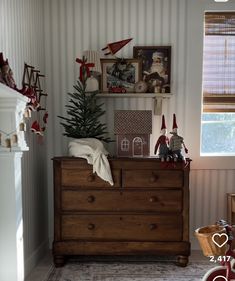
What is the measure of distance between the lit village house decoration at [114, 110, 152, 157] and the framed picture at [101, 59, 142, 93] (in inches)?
14.6

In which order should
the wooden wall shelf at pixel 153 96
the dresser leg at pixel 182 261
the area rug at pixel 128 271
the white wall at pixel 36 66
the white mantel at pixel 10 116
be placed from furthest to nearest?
the wooden wall shelf at pixel 153 96 → the dresser leg at pixel 182 261 → the area rug at pixel 128 271 → the white wall at pixel 36 66 → the white mantel at pixel 10 116

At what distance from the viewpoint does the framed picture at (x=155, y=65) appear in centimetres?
268

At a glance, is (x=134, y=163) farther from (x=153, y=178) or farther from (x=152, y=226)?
(x=152, y=226)

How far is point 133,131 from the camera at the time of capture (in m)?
2.41

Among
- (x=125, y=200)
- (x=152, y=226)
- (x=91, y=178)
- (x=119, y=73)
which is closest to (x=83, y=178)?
(x=91, y=178)

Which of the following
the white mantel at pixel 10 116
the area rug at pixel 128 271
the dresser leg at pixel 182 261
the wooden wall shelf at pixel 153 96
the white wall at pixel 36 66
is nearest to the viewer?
the white mantel at pixel 10 116

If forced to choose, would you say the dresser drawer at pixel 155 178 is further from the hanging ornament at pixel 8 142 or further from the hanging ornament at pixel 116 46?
the hanging ornament at pixel 116 46

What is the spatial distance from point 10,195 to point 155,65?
5.70 feet

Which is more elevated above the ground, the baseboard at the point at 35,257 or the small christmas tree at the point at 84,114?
the small christmas tree at the point at 84,114

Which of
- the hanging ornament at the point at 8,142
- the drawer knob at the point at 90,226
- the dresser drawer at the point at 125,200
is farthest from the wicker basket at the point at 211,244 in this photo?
the hanging ornament at the point at 8,142

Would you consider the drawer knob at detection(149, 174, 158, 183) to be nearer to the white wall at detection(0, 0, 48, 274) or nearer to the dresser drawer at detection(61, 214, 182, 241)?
the dresser drawer at detection(61, 214, 182, 241)

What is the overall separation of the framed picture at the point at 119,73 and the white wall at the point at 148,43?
105mm

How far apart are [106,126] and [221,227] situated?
1.46 metres

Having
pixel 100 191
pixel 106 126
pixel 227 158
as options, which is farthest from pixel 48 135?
pixel 227 158
